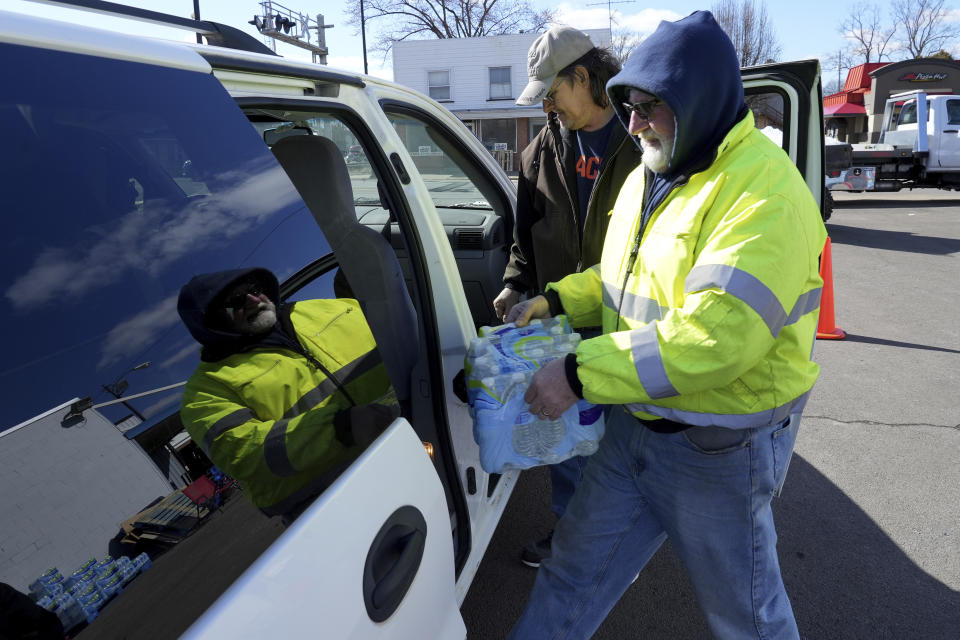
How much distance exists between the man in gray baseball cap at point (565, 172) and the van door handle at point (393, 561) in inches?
55.1

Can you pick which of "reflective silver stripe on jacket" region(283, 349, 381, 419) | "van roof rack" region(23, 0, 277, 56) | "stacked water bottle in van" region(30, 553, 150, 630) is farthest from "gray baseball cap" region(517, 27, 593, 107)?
"stacked water bottle in van" region(30, 553, 150, 630)

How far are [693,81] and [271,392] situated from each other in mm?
1058

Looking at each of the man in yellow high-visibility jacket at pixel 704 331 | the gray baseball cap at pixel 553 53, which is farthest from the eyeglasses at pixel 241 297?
the gray baseball cap at pixel 553 53

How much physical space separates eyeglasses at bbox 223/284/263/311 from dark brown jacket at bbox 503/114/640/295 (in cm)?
149

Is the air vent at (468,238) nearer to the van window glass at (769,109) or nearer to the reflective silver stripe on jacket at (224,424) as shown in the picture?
the van window glass at (769,109)

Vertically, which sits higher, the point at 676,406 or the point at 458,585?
the point at 676,406

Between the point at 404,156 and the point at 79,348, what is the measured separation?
1210 millimetres

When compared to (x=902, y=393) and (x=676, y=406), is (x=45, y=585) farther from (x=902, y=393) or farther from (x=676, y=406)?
(x=902, y=393)

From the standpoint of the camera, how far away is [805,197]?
4.40ft

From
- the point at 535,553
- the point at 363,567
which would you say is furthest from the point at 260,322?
the point at 535,553

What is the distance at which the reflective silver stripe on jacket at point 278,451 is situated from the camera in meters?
1.07

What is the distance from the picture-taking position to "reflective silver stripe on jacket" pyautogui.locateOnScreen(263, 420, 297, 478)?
3.52 ft

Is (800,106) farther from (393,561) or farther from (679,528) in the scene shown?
(393,561)

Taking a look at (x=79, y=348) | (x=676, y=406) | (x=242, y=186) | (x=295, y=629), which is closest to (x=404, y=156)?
(x=242, y=186)
